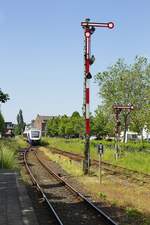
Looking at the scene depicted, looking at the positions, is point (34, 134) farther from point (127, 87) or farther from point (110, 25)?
point (110, 25)

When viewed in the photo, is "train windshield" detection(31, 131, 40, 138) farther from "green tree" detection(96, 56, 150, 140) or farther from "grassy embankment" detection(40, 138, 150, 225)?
"grassy embankment" detection(40, 138, 150, 225)

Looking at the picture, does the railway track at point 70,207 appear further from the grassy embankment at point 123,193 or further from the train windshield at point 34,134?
the train windshield at point 34,134

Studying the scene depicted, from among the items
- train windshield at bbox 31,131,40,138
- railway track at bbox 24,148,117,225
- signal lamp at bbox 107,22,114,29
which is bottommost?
railway track at bbox 24,148,117,225

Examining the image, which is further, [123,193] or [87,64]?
[87,64]

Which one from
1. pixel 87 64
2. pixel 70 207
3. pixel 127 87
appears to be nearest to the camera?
pixel 70 207

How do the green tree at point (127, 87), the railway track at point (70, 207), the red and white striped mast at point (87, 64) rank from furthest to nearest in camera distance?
the green tree at point (127, 87)
the red and white striped mast at point (87, 64)
the railway track at point (70, 207)

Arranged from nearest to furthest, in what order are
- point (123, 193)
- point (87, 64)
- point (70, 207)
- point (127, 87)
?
point (70, 207) → point (123, 193) → point (87, 64) → point (127, 87)

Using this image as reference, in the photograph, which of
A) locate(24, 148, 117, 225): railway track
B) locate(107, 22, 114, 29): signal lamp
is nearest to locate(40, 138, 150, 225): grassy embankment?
locate(24, 148, 117, 225): railway track

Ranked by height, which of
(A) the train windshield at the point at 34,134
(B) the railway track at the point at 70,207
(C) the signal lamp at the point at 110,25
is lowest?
(B) the railway track at the point at 70,207

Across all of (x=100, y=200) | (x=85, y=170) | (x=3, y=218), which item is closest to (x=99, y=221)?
(x=3, y=218)

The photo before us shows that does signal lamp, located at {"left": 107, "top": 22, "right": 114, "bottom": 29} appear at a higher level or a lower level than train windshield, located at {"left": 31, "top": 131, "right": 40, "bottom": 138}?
higher

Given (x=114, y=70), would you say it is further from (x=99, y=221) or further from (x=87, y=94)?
(x=99, y=221)

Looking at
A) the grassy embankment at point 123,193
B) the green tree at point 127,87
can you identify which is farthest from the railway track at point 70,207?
the green tree at point 127,87

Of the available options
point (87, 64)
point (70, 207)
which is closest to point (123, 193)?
point (70, 207)
